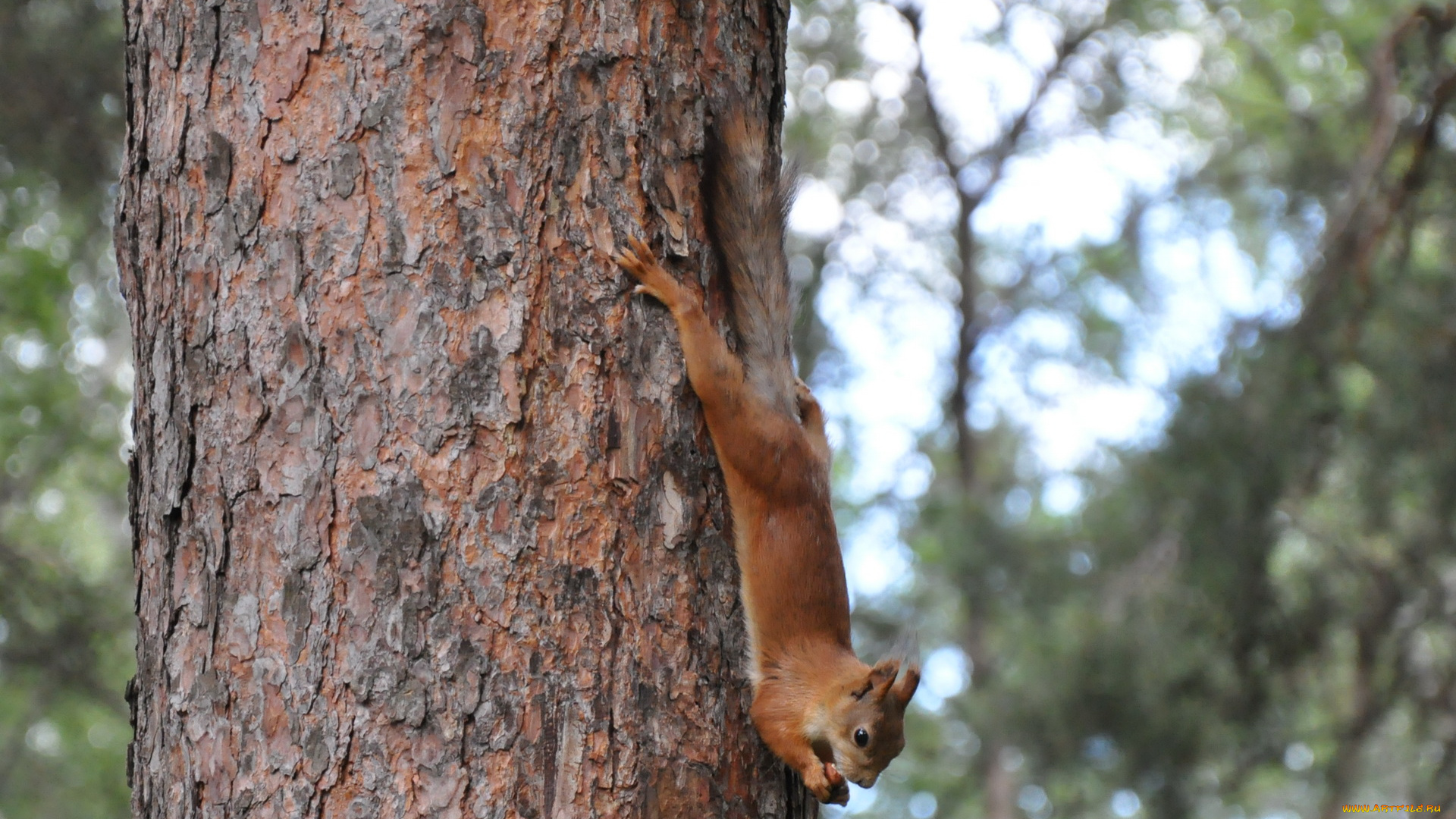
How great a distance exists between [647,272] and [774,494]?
420 millimetres

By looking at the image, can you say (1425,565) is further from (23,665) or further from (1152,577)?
(23,665)

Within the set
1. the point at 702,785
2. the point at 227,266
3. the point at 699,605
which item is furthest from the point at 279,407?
the point at 702,785

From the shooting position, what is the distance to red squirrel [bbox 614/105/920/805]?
154cm

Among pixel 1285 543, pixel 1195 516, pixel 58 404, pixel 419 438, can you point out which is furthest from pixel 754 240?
pixel 58 404

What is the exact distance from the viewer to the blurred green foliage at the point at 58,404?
4.77 meters

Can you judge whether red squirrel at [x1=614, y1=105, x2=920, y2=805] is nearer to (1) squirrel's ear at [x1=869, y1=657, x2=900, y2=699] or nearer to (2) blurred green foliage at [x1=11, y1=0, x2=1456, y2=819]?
(1) squirrel's ear at [x1=869, y1=657, x2=900, y2=699]

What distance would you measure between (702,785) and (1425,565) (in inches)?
176

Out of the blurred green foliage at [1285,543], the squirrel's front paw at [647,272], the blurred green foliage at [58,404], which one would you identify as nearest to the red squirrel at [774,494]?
the squirrel's front paw at [647,272]

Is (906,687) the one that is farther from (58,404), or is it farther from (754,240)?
(58,404)

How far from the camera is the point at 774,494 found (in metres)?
1.70

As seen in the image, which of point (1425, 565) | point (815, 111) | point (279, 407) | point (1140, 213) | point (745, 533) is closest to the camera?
point (279, 407)

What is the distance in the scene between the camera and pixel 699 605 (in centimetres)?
144

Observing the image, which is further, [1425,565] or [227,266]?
[1425,565]

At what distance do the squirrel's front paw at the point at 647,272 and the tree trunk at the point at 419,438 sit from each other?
0.03m
